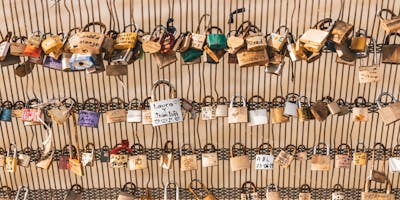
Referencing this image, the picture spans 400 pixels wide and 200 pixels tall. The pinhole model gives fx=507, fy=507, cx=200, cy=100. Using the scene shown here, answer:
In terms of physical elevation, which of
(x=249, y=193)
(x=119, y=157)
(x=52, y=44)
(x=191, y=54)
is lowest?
(x=249, y=193)

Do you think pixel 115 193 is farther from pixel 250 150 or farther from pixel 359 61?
pixel 359 61

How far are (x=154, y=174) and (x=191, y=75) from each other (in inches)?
45.6

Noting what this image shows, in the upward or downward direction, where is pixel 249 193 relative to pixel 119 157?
downward

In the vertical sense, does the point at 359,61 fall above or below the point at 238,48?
below

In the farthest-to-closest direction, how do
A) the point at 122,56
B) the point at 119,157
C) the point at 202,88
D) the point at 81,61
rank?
1. the point at 202,88
2. the point at 119,157
3. the point at 122,56
4. the point at 81,61

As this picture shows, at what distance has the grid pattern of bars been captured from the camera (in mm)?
4590

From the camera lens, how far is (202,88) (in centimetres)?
497

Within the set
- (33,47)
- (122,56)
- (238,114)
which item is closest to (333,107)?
(238,114)

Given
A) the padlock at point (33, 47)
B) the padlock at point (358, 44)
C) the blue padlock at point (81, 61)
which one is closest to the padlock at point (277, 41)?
the padlock at point (358, 44)

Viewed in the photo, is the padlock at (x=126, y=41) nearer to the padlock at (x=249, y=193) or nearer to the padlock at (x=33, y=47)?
the padlock at (x=33, y=47)

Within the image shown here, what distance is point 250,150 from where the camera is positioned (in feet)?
16.4

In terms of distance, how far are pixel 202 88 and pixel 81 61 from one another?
160cm

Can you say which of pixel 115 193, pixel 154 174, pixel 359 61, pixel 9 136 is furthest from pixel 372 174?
pixel 9 136

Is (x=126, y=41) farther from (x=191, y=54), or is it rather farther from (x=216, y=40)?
(x=216, y=40)
